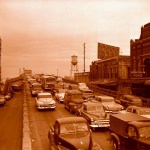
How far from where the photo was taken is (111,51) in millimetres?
90062

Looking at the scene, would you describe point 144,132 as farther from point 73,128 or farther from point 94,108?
point 94,108

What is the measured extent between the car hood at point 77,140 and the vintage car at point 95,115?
19.3 ft

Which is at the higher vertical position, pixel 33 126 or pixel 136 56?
pixel 136 56

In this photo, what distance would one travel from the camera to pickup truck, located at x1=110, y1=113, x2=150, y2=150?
520 inches

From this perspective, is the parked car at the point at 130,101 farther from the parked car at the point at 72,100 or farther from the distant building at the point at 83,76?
the distant building at the point at 83,76

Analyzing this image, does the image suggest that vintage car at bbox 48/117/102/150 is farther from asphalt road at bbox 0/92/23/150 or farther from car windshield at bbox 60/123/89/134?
asphalt road at bbox 0/92/23/150

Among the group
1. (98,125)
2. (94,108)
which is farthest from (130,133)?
(94,108)

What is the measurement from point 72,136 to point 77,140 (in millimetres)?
602

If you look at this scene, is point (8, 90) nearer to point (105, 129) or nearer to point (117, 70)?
point (117, 70)

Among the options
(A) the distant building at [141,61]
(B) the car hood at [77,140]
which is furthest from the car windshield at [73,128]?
(A) the distant building at [141,61]

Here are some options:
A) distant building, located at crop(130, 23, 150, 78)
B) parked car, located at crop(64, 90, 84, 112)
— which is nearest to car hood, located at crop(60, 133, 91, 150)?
parked car, located at crop(64, 90, 84, 112)

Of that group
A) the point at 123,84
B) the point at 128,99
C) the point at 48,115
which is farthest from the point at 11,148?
the point at 123,84

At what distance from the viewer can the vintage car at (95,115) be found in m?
20.6

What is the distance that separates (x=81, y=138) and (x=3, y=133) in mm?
10645
